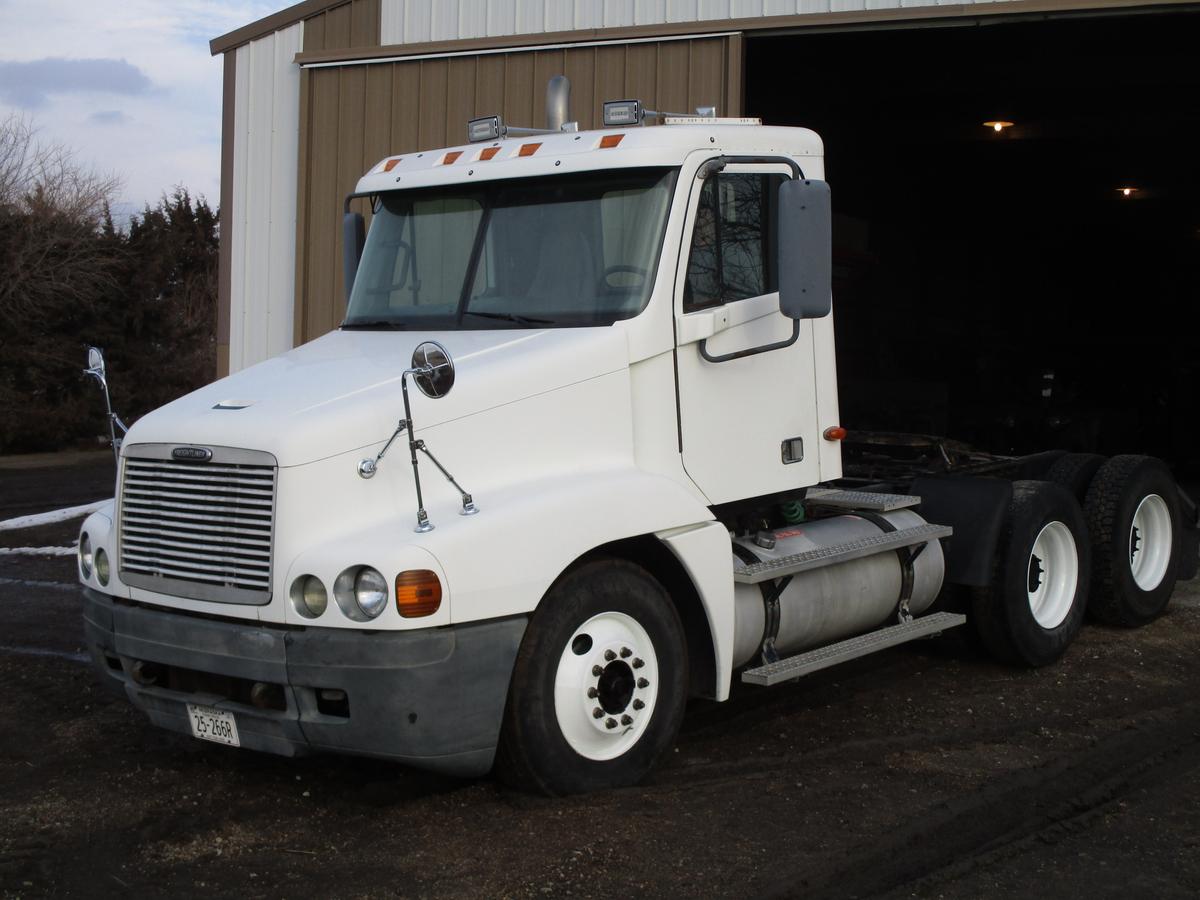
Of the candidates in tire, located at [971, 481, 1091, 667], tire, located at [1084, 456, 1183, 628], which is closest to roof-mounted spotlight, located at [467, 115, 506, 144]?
tire, located at [971, 481, 1091, 667]

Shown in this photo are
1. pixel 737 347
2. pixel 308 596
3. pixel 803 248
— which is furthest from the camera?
pixel 737 347

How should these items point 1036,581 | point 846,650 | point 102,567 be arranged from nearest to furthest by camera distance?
point 102,567
point 846,650
point 1036,581

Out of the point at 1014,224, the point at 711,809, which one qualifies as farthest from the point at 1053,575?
the point at 1014,224

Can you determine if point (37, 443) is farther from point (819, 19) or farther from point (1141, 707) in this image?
point (1141, 707)

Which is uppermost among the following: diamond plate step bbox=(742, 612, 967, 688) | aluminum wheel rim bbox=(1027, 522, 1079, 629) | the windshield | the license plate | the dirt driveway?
the windshield

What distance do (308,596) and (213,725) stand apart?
74cm

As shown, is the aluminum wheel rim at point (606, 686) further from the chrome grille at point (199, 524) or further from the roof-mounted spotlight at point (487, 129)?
the roof-mounted spotlight at point (487, 129)

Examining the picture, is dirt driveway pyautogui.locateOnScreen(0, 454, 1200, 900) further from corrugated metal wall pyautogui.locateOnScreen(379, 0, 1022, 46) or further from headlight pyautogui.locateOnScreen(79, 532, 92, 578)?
corrugated metal wall pyautogui.locateOnScreen(379, 0, 1022, 46)

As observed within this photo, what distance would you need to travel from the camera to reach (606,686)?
18.1 feet

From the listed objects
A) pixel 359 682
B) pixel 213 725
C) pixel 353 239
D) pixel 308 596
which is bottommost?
pixel 213 725

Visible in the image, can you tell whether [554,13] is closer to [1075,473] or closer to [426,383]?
[1075,473]

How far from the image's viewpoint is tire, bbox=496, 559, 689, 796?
5262 millimetres

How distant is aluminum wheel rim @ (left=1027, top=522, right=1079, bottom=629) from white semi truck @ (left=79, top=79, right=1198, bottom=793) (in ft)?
3.20

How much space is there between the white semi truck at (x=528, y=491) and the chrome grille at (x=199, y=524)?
0.5 inches
